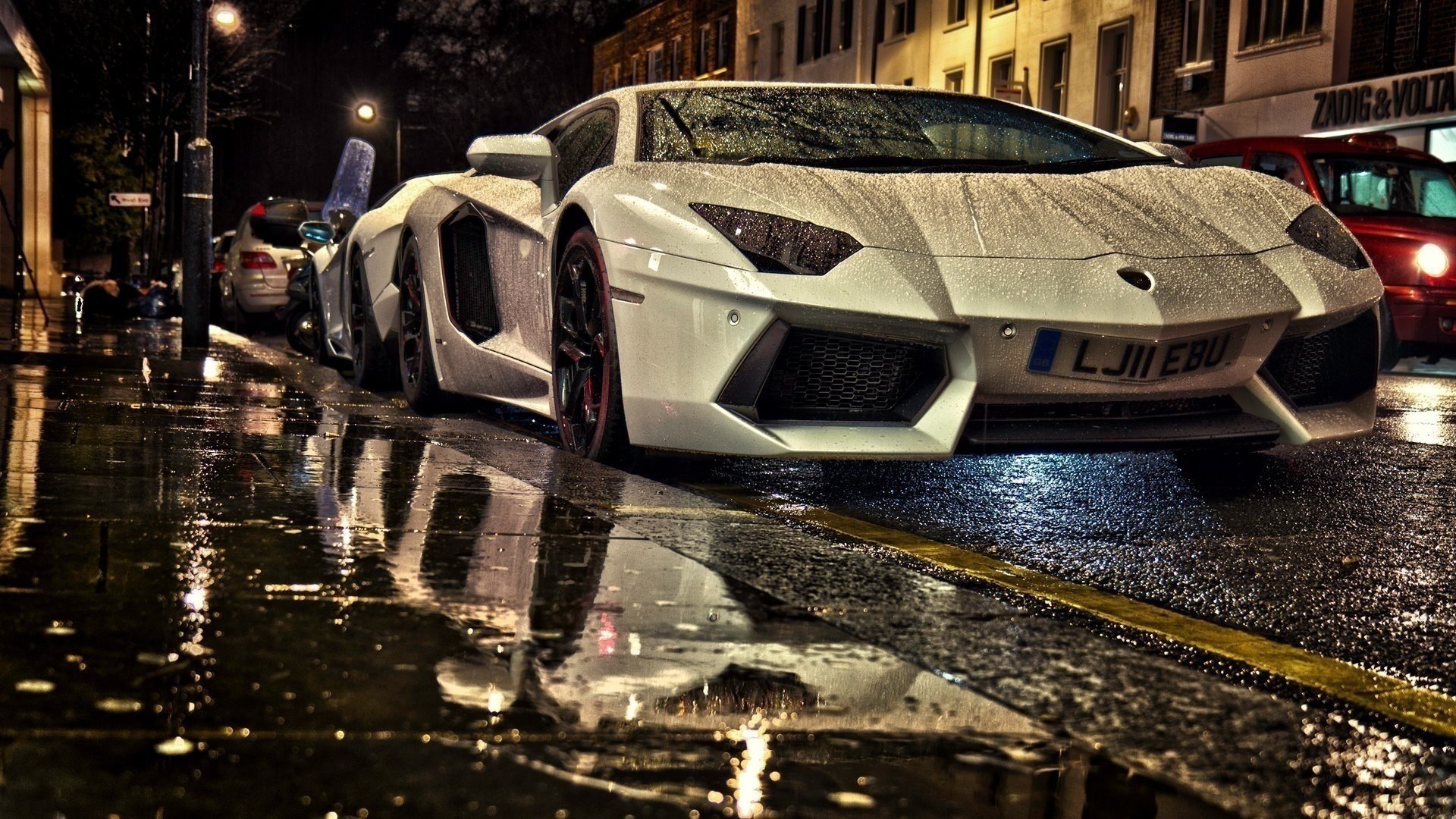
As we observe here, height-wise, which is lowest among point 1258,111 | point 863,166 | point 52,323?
point 52,323

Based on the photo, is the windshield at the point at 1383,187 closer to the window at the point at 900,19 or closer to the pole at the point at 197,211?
the pole at the point at 197,211

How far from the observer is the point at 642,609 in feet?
10.3

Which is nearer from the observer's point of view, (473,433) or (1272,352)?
(1272,352)

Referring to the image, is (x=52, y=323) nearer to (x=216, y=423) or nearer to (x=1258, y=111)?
(x=216, y=423)

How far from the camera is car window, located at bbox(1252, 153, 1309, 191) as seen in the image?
13414mm

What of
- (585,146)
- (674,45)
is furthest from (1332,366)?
(674,45)

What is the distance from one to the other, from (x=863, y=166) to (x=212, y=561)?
268cm

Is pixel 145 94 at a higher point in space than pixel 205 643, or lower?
higher

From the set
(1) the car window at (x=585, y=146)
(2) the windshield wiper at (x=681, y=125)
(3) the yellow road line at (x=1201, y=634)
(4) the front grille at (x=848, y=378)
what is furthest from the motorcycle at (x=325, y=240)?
(3) the yellow road line at (x=1201, y=634)

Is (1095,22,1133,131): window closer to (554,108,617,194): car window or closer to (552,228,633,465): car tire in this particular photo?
(554,108,617,194): car window

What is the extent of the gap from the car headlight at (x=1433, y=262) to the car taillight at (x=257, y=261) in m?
10.2

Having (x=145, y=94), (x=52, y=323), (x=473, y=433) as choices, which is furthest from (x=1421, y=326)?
(x=145, y=94)

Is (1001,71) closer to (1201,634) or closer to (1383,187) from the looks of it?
(1383,187)

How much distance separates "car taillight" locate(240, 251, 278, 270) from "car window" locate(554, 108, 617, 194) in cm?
1126
